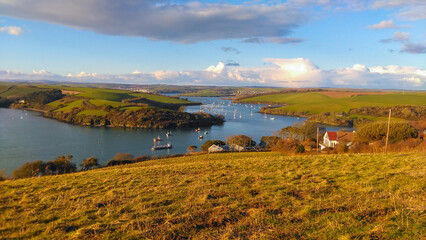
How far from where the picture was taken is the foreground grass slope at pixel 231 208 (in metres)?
5.86

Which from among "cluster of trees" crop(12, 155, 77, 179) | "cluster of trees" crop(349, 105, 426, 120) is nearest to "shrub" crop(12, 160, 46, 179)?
"cluster of trees" crop(12, 155, 77, 179)

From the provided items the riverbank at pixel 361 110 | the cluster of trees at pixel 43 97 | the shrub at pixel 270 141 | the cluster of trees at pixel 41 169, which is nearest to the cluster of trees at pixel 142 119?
the shrub at pixel 270 141

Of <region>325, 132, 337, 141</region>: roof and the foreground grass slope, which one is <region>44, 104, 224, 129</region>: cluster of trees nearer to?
<region>325, 132, 337, 141</region>: roof

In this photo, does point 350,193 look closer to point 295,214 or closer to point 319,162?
point 295,214

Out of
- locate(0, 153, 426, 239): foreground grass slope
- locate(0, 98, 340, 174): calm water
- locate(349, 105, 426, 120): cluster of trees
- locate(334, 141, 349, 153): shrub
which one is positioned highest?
locate(0, 153, 426, 239): foreground grass slope

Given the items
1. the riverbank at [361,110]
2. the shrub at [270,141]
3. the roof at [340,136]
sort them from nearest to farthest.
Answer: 1. the roof at [340,136]
2. the shrub at [270,141]
3. the riverbank at [361,110]

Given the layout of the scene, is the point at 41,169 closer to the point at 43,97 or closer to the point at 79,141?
the point at 79,141

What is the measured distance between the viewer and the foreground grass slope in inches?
231

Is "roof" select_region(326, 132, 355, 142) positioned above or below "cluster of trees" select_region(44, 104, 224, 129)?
above

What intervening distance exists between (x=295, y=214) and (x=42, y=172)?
44.5 m

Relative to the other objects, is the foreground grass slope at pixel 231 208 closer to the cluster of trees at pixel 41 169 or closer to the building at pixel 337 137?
the cluster of trees at pixel 41 169

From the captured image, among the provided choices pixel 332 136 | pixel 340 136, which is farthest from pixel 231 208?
pixel 332 136

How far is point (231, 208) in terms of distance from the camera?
7293mm

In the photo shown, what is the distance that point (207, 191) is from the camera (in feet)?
30.0
